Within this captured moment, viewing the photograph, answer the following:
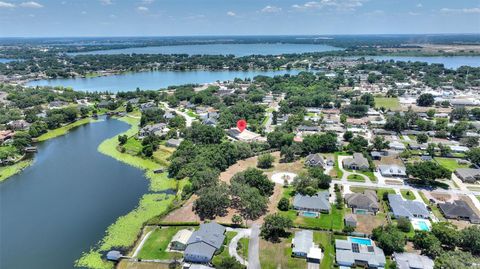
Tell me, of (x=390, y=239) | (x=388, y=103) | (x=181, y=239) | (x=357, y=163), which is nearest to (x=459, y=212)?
(x=390, y=239)

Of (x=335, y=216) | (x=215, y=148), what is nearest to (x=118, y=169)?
(x=215, y=148)

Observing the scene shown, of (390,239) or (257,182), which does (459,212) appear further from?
(257,182)

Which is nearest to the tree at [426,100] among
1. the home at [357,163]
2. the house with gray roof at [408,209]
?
the home at [357,163]

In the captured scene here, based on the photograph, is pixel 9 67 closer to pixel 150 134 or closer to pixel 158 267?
pixel 150 134

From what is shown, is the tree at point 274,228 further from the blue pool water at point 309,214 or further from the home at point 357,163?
the home at point 357,163

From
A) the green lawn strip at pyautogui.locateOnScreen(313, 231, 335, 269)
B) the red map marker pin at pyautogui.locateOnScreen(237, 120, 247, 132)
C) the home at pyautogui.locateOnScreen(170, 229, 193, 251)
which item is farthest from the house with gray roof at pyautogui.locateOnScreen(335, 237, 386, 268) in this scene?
the red map marker pin at pyautogui.locateOnScreen(237, 120, 247, 132)

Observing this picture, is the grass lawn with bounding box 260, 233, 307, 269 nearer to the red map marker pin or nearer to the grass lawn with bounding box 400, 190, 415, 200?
the grass lawn with bounding box 400, 190, 415, 200
